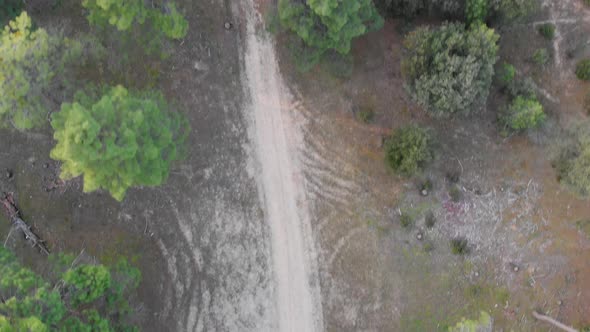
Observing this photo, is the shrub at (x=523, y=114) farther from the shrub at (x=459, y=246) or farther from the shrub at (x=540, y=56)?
the shrub at (x=459, y=246)

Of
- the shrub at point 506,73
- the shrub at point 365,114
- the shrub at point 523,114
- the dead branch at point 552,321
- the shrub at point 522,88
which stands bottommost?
the dead branch at point 552,321

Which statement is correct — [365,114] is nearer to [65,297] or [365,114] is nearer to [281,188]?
[281,188]

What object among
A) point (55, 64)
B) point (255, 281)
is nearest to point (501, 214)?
point (255, 281)

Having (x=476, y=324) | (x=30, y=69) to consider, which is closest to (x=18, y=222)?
(x=30, y=69)

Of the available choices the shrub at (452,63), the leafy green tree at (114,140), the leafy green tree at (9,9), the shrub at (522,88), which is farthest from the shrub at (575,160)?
the leafy green tree at (9,9)

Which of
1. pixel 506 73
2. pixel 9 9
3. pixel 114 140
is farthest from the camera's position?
pixel 506 73

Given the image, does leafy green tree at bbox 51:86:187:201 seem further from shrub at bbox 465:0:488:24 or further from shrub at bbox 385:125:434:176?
shrub at bbox 465:0:488:24
